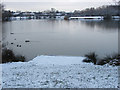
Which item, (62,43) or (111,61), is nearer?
(111,61)

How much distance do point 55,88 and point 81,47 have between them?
50.8ft

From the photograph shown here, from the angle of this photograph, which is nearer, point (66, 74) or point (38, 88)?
point (38, 88)

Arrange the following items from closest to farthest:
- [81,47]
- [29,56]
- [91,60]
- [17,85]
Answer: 1. [17,85]
2. [91,60]
3. [29,56]
4. [81,47]

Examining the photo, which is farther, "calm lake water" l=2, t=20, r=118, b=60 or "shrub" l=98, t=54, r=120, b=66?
"calm lake water" l=2, t=20, r=118, b=60

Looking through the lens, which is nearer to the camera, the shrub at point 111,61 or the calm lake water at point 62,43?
the shrub at point 111,61

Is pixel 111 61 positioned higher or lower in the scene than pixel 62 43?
lower

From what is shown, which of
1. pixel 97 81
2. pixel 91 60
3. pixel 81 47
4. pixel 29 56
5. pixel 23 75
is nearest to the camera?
pixel 97 81

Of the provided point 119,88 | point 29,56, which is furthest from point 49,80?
point 29,56

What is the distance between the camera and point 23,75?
848cm

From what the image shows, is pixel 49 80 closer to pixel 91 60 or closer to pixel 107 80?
pixel 107 80

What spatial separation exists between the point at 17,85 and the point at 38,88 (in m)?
0.87

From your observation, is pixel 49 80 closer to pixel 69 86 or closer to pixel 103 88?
pixel 69 86

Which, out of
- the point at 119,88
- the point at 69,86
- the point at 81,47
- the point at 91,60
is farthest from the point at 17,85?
the point at 81,47

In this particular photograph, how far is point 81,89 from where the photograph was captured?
6.52m
